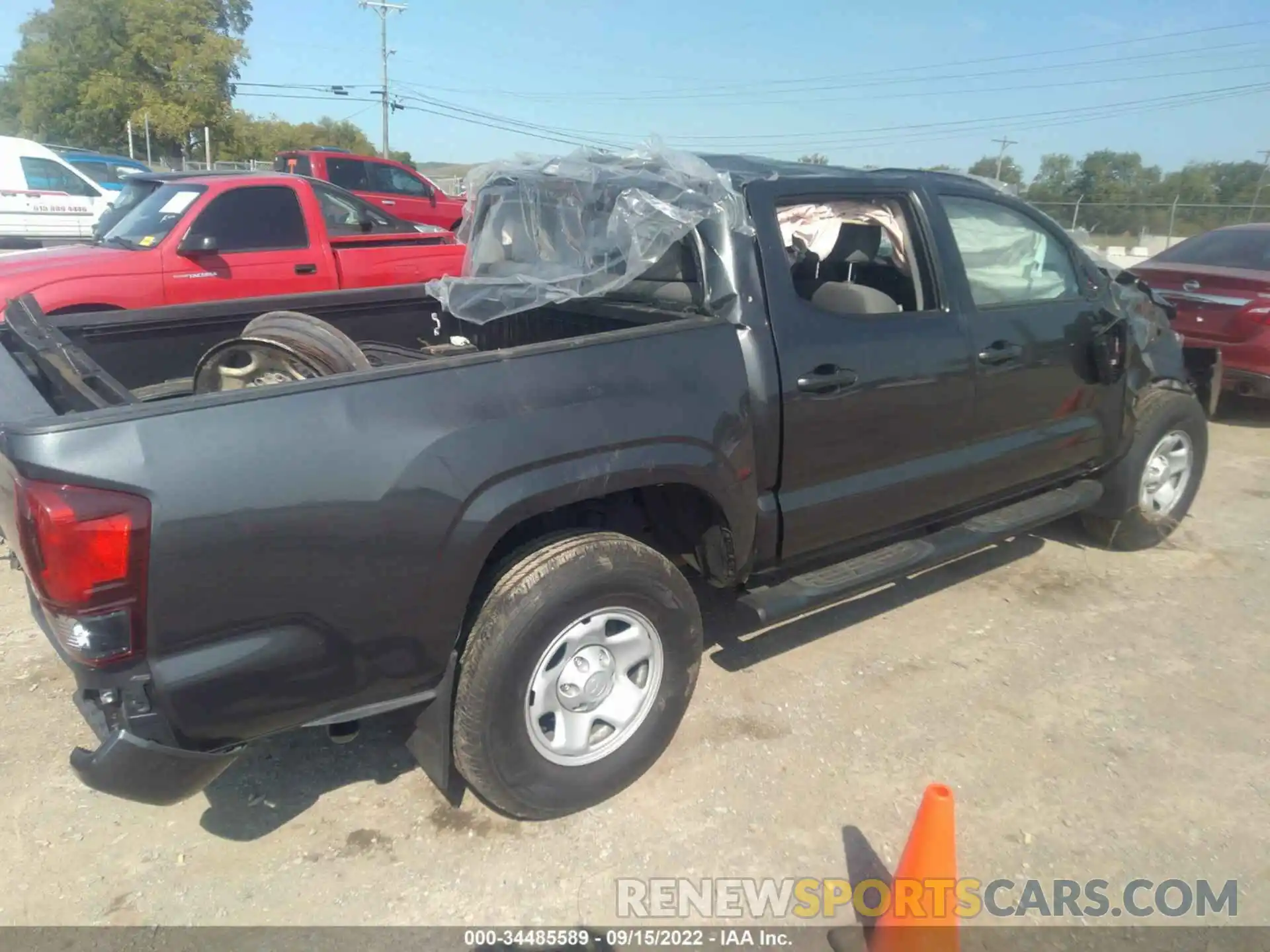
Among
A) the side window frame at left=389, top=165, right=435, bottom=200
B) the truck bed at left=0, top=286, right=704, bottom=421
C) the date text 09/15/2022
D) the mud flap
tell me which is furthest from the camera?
the side window frame at left=389, top=165, right=435, bottom=200

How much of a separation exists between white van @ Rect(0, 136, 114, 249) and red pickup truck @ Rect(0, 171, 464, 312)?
6.62 metres

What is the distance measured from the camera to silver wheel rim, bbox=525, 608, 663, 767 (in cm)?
272

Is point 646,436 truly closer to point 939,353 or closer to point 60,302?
point 939,353

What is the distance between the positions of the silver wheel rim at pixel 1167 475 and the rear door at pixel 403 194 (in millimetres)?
12589

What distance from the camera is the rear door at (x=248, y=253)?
6.90m

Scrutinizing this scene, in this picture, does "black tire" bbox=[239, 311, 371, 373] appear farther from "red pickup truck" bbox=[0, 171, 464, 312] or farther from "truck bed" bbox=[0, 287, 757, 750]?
"red pickup truck" bbox=[0, 171, 464, 312]

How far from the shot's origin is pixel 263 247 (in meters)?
7.37

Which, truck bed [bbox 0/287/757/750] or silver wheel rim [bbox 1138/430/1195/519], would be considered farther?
silver wheel rim [bbox 1138/430/1195/519]

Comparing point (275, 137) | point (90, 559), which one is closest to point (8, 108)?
point (275, 137)

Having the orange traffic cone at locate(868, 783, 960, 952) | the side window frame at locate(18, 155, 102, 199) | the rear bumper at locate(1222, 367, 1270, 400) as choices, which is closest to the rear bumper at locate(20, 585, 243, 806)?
the orange traffic cone at locate(868, 783, 960, 952)

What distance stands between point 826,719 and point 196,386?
8.16 feet

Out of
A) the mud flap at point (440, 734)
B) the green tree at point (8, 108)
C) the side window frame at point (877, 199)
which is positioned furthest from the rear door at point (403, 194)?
the green tree at point (8, 108)

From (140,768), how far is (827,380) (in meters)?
2.29

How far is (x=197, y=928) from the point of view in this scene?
2.44 meters
